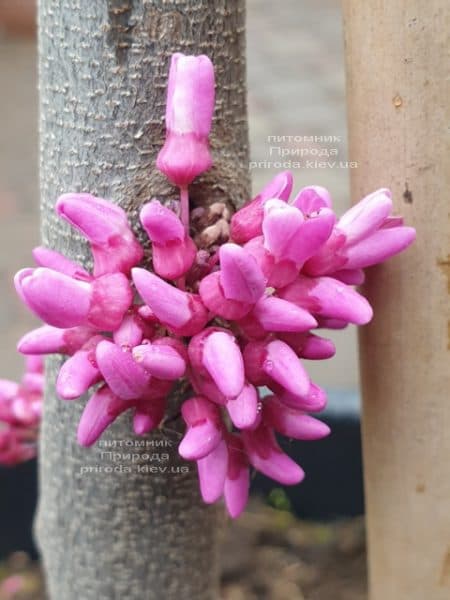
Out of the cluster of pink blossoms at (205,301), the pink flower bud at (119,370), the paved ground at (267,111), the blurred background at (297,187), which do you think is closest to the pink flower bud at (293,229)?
the cluster of pink blossoms at (205,301)

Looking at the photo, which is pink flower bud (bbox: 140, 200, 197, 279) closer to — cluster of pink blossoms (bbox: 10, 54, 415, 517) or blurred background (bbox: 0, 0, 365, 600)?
cluster of pink blossoms (bbox: 10, 54, 415, 517)

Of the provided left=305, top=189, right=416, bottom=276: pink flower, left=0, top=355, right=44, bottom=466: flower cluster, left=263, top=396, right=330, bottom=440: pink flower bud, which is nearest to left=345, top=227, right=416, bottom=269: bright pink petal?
left=305, top=189, right=416, bottom=276: pink flower

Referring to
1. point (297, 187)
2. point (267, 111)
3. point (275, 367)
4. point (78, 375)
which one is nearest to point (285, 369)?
point (275, 367)

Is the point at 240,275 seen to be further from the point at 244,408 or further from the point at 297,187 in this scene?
the point at 297,187

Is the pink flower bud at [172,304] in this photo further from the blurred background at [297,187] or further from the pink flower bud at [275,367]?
the blurred background at [297,187]

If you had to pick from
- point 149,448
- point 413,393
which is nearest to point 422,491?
point 413,393

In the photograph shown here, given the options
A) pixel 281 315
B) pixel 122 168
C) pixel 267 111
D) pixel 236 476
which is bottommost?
pixel 236 476
